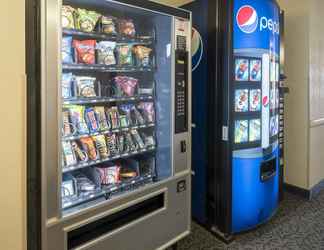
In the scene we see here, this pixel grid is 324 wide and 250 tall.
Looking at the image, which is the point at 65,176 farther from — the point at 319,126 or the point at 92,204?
the point at 319,126

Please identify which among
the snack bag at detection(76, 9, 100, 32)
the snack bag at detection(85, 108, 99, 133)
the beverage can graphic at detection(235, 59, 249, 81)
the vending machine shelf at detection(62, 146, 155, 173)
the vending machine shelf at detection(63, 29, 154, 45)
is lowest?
the vending machine shelf at detection(62, 146, 155, 173)

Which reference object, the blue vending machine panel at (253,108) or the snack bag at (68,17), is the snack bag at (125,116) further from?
the blue vending machine panel at (253,108)

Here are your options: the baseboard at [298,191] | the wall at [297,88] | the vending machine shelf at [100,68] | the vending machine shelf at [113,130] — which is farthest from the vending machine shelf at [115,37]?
the baseboard at [298,191]

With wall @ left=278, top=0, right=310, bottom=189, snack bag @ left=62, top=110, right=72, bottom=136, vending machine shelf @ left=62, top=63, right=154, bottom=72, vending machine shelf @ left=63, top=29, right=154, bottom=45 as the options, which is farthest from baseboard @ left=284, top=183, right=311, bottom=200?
snack bag @ left=62, top=110, right=72, bottom=136

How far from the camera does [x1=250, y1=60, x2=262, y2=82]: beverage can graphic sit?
228 cm

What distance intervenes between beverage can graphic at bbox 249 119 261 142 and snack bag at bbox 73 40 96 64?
1.36 meters

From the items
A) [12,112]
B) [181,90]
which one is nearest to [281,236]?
[181,90]

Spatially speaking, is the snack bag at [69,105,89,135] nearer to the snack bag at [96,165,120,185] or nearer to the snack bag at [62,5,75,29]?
the snack bag at [96,165,120,185]

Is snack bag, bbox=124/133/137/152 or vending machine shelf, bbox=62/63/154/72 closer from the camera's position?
vending machine shelf, bbox=62/63/154/72

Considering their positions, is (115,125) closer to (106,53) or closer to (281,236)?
(106,53)

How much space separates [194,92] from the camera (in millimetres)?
2502

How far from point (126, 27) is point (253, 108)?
1196 mm

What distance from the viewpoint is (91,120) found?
5.84 feet

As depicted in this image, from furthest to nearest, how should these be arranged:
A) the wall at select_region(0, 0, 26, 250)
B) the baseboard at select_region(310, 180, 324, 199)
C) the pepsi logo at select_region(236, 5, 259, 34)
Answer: the baseboard at select_region(310, 180, 324, 199) < the pepsi logo at select_region(236, 5, 259, 34) < the wall at select_region(0, 0, 26, 250)
